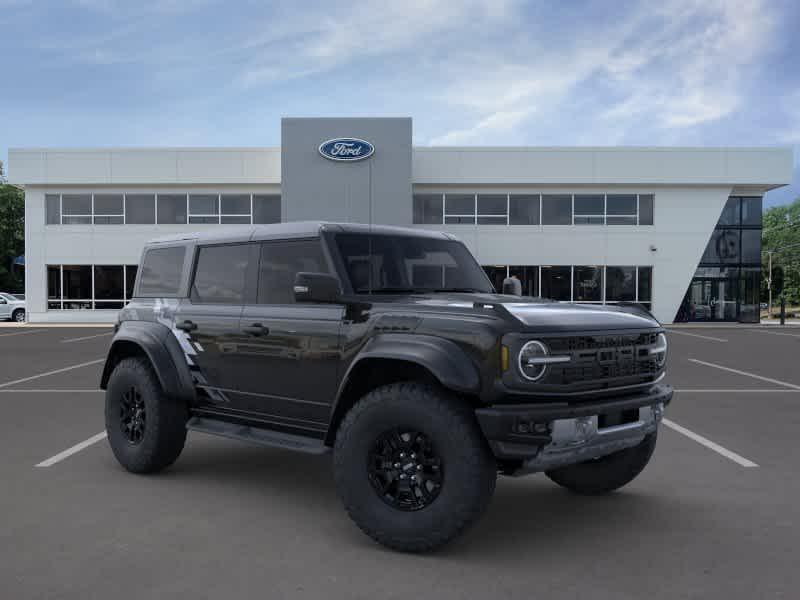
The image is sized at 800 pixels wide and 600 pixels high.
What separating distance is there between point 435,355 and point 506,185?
27.7 metres

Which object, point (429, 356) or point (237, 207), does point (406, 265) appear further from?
point (237, 207)

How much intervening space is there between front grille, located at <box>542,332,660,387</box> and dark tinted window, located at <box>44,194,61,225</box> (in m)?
31.7

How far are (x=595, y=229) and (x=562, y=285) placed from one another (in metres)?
2.77

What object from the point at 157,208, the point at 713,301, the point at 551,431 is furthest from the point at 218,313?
the point at 713,301

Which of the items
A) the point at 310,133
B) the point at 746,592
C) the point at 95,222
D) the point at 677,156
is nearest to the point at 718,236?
the point at 677,156

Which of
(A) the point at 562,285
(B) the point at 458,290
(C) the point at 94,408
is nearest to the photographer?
(B) the point at 458,290

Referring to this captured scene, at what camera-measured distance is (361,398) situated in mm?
4160

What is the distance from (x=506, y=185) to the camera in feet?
101

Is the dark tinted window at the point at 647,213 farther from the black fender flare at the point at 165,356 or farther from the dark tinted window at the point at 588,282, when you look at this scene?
the black fender flare at the point at 165,356

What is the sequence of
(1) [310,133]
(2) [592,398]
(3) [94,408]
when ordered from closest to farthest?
(2) [592,398] → (3) [94,408] → (1) [310,133]

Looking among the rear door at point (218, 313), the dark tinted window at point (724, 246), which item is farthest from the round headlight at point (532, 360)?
the dark tinted window at point (724, 246)

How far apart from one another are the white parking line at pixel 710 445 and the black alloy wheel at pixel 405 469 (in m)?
3.49

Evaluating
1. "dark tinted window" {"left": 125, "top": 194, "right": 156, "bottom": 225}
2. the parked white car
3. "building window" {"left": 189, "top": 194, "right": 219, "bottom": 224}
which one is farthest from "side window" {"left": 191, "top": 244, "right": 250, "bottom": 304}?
the parked white car

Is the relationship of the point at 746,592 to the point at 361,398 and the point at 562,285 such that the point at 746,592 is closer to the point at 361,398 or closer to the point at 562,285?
the point at 361,398
